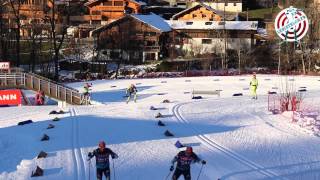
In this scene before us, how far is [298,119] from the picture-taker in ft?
80.5

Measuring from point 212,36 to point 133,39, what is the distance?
9950 millimetres

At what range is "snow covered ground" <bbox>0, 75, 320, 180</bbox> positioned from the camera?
56.0 feet

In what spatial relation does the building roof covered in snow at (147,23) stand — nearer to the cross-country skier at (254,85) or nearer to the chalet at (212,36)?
the chalet at (212,36)

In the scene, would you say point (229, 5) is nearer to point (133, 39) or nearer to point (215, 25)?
point (215, 25)

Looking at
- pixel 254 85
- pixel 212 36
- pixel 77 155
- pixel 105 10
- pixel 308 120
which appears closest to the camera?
pixel 77 155

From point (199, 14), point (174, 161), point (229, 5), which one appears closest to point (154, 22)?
point (199, 14)

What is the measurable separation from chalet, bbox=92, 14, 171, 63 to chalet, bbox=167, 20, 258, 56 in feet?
7.39

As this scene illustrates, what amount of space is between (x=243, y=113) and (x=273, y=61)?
3402 centimetres

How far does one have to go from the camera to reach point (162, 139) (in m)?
21.4

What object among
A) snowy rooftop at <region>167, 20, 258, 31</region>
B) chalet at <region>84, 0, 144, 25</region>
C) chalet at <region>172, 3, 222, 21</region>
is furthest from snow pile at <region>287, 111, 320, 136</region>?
chalet at <region>84, 0, 144, 25</region>

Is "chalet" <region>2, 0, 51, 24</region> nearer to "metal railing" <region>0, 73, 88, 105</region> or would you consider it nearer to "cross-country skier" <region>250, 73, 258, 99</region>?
"metal railing" <region>0, 73, 88, 105</region>

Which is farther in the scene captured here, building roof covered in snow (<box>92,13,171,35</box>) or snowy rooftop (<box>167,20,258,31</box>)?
building roof covered in snow (<box>92,13,171,35</box>)

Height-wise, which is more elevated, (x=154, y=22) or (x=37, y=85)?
(x=154, y=22)

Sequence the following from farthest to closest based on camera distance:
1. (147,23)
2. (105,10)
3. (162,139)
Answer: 1. (105,10)
2. (147,23)
3. (162,139)
